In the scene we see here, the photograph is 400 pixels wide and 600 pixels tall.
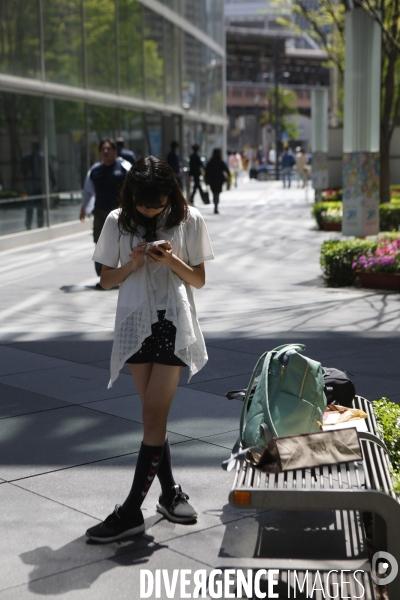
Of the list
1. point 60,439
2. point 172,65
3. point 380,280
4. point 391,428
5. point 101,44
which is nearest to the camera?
point 391,428

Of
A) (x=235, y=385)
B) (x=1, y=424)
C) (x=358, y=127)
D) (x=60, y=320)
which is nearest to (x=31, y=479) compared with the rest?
(x=1, y=424)

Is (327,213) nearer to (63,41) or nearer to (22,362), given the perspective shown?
(63,41)

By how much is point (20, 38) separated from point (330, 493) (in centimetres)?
1637

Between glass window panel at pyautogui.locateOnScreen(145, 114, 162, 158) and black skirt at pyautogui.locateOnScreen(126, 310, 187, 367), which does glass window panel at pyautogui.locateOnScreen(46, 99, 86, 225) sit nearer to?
glass window panel at pyautogui.locateOnScreen(145, 114, 162, 158)

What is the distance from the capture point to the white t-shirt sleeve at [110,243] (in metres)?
4.11

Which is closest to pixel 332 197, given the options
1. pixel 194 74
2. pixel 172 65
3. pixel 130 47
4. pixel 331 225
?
pixel 331 225

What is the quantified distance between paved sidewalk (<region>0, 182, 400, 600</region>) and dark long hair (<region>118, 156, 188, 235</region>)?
1.37 metres

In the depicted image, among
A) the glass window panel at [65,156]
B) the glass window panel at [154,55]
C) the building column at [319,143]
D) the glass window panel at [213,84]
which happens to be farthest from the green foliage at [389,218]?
the glass window panel at [213,84]

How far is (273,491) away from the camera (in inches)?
135

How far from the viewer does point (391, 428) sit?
4.49 meters

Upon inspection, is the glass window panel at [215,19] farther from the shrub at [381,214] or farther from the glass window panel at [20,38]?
the glass window panel at [20,38]

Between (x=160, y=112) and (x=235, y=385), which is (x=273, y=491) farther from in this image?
(x=160, y=112)

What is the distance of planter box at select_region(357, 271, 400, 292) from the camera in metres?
11.5

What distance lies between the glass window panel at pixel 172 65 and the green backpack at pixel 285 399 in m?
26.7
